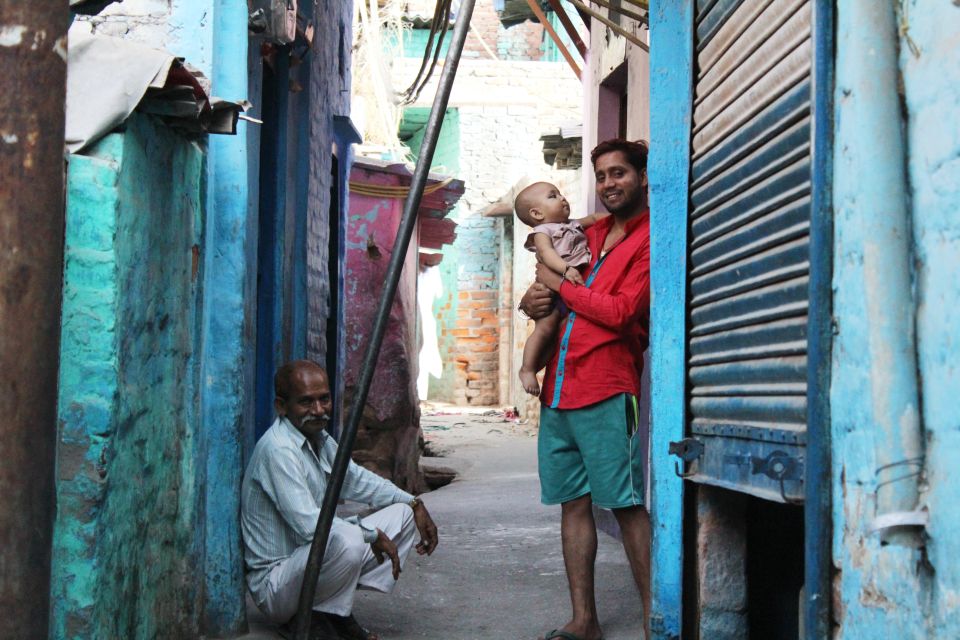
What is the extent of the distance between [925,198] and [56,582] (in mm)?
2322

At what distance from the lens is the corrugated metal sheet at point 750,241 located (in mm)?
2434

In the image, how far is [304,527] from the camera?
3.88m

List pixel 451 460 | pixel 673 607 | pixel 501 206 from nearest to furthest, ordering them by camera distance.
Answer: pixel 673 607 → pixel 451 460 → pixel 501 206

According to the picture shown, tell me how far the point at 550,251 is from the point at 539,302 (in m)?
0.19

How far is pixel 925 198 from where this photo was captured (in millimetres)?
1893

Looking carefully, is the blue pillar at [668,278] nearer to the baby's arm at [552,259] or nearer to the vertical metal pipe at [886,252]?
the baby's arm at [552,259]

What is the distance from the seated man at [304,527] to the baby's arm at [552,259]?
94 centimetres

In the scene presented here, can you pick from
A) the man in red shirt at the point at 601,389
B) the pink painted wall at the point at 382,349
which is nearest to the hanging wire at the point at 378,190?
the pink painted wall at the point at 382,349

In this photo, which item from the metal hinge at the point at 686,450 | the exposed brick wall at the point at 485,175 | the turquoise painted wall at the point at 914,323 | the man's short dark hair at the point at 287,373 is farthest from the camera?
the exposed brick wall at the point at 485,175

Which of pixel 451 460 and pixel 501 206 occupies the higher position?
pixel 501 206

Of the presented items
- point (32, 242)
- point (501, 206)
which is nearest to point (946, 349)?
point (32, 242)

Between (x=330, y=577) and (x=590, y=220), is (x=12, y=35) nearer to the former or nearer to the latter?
(x=330, y=577)

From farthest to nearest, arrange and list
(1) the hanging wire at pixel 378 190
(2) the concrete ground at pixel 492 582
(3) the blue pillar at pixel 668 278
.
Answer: (1) the hanging wire at pixel 378 190, (2) the concrete ground at pixel 492 582, (3) the blue pillar at pixel 668 278

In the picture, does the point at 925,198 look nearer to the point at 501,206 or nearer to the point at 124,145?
the point at 124,145
